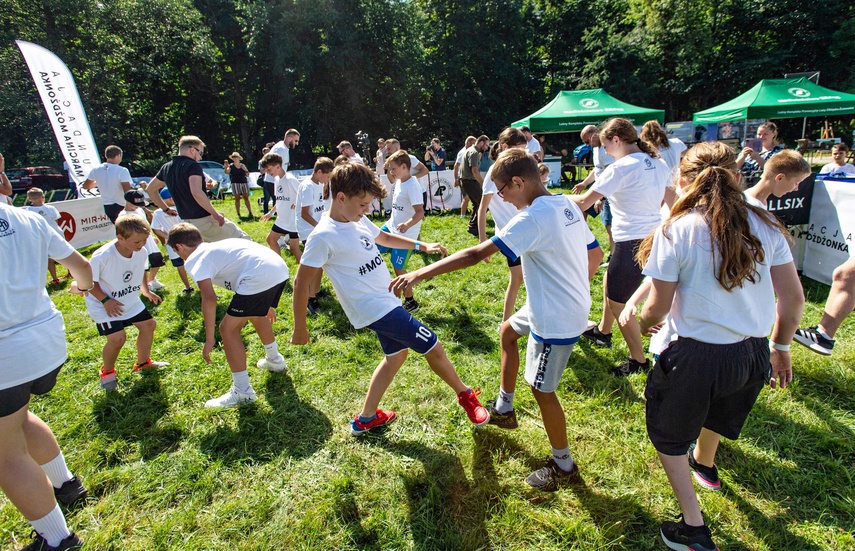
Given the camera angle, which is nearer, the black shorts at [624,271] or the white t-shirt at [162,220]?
the black shorts at [624,271]

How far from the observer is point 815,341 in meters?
3.35

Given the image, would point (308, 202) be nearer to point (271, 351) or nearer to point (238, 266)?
point (271, 351)

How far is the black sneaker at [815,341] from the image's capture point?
3303mm

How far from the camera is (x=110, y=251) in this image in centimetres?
404

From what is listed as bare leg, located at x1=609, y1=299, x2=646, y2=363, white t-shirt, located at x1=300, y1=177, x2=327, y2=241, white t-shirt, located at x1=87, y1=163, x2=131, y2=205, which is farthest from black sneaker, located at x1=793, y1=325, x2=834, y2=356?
white t-shirt, located at x1=87, y1=163, x2=131, y2=205

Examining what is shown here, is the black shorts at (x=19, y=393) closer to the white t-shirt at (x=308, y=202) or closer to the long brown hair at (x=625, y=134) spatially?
the white t-shirt at (x=308, y=202)

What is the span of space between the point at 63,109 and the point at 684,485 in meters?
13.8

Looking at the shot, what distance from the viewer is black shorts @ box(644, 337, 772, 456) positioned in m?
2.05

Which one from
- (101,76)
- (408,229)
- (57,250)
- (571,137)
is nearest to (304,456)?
(57,250)

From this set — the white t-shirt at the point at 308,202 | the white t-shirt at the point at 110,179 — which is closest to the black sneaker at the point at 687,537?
the white t-shirt at the point at 308,202

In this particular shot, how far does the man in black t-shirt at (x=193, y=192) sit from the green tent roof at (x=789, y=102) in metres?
15.2

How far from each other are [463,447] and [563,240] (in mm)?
1595

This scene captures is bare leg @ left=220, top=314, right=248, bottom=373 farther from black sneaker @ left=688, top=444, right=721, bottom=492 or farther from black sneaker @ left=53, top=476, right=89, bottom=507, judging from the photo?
black sneaker @ left=688, top=444, right=721, bottom=492

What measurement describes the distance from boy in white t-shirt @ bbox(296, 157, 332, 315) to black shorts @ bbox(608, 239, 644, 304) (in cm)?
341
